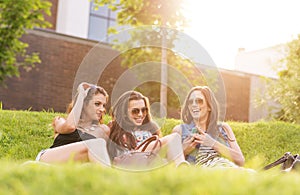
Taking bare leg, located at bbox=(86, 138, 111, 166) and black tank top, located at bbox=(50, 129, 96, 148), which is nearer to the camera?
bare leg, located at bbox=(86, 138, 111, 166)

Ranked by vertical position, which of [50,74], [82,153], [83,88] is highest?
[50,74]

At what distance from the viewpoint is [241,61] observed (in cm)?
2628

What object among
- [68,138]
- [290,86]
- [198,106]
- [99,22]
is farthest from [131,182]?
[99,22]

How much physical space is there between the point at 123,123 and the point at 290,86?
6552 mm

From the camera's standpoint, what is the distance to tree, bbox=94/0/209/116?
33.1 feet

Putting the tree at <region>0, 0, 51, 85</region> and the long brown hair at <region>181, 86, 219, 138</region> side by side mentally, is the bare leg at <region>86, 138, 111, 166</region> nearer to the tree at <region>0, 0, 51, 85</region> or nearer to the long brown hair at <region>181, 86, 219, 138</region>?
the long brown hair at <region>181, 86, 219, 138</region>

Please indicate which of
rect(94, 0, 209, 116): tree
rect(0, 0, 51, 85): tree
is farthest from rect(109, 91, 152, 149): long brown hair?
rect(0, 0, 51, 85): tree

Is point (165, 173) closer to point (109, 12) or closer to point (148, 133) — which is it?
point (148, 133)

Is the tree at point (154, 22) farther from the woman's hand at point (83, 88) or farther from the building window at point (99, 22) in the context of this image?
the woman's hand at point (83, 88)

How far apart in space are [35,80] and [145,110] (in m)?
8.15

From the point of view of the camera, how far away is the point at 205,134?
4.09m

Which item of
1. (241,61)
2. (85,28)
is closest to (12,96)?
(85,28)

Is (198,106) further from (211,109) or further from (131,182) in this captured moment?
(131,182)

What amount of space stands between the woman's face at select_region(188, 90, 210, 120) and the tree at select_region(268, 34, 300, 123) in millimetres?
5924
